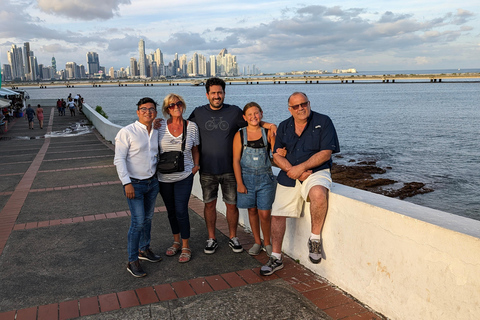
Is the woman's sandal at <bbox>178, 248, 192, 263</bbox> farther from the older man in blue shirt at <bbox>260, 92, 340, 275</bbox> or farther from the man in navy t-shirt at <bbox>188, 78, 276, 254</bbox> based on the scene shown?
the older man in blue shirt at <bbox>260, 92, 340, 275</bbox>

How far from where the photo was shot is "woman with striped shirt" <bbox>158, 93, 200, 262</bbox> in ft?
13.1

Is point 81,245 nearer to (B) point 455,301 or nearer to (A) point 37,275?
(A) point 37,275

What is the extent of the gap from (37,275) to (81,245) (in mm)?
800

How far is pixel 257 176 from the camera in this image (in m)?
4.06

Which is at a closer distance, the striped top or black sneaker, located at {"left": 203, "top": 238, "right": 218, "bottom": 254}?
the striped top

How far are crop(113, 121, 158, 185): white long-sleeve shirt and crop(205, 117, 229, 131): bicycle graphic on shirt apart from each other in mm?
552

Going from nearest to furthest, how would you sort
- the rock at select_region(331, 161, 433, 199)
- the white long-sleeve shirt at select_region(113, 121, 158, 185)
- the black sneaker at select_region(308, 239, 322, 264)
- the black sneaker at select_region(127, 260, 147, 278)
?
the black sneaker at select_region(308, 239, 322, 264) < the white long-sleeve shirt at select_region(113, 121, 158, 185) < the black sneaker at select_region(127, 260, 147, 278) < the rock at select_region(331, 161, 433, 199)

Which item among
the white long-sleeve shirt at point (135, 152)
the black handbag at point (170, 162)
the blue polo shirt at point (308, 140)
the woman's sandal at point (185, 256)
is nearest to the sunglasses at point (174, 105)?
the white long-sleeve shirt at point (135, 152)

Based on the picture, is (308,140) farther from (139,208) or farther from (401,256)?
(139,208)

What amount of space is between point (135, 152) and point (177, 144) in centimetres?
44

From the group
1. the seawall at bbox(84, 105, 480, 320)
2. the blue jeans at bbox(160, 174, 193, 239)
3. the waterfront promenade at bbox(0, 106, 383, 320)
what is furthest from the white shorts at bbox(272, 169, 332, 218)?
the blue jeans at bbox(160, 174, 193, 239)

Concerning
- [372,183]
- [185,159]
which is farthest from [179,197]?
[372,183]

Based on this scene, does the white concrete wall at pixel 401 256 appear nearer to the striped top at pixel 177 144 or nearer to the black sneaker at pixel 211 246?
the black sneaker at pixel 211 246

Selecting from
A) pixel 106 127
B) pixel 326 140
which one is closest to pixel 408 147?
pixel 106 127
